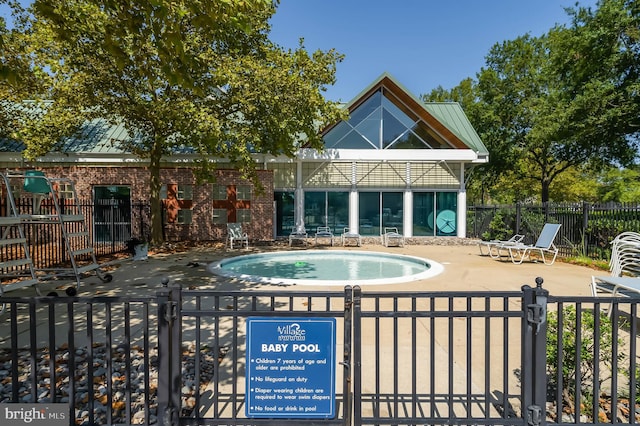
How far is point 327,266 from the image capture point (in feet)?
38.0

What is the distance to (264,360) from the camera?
2.33 m

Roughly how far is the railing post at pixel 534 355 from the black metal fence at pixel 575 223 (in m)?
10.7

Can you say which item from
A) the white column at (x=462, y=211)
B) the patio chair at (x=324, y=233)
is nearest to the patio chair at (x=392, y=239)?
the patio chair at (x=324, y=233)

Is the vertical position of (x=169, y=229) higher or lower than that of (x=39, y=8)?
lower

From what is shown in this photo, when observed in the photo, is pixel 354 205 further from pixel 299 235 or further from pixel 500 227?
pixel 500 227

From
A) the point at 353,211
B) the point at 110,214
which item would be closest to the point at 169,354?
the point at 353,211

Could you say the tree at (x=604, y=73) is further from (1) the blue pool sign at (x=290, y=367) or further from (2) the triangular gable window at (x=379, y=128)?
(1) the blue pool sign at (x=290, y=367)

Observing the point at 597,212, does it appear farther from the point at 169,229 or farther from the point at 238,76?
the point at 169,229

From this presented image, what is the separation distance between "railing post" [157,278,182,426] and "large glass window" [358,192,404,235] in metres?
14.6

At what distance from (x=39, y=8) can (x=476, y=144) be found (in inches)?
671

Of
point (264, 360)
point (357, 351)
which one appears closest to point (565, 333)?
point (357, 351)

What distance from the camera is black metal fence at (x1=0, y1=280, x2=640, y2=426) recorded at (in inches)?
93.5

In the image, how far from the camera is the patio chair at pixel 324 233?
15945mm

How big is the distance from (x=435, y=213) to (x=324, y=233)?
18.5 feet
